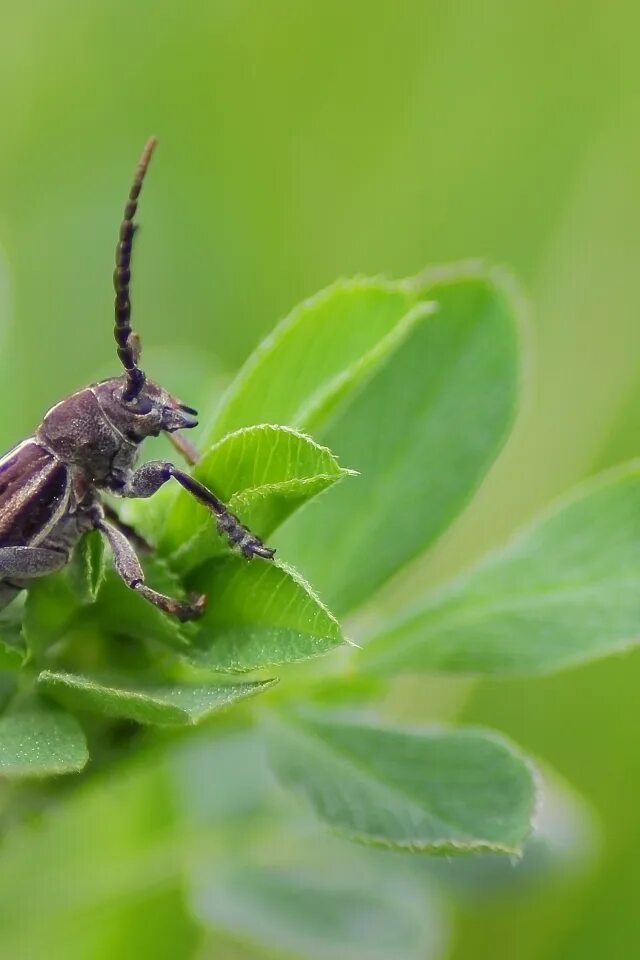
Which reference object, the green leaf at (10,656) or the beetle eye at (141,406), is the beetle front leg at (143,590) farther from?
the beetle eye at (141,406)

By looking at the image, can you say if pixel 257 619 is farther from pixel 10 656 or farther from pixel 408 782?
pixel 408 782

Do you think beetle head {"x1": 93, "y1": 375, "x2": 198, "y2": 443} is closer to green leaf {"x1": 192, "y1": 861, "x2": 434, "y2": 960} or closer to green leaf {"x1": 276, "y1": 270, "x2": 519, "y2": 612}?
green leaf {"x1": 276, "y1": 270, "x2": 519, "y2": 612}

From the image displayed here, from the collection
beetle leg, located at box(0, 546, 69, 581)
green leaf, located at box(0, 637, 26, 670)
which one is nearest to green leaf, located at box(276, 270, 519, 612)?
beetle leg, located at box(0, 546, 69, 581)

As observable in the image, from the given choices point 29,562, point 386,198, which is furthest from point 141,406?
point 386,198

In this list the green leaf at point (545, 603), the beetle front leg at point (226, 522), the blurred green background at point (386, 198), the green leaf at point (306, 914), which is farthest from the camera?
the blurred green background at point (386, 198)

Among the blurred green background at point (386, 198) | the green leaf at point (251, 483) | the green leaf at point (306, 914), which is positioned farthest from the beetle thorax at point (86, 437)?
the blurred green background at point (386, 198)

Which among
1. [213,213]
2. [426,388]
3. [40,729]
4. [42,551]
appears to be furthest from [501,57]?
[40,729]

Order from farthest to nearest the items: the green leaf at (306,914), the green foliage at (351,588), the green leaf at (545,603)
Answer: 1. the green leaf at (306,914)
2. the green leaf at (545,603)
3. the green foliage at (351,588)
